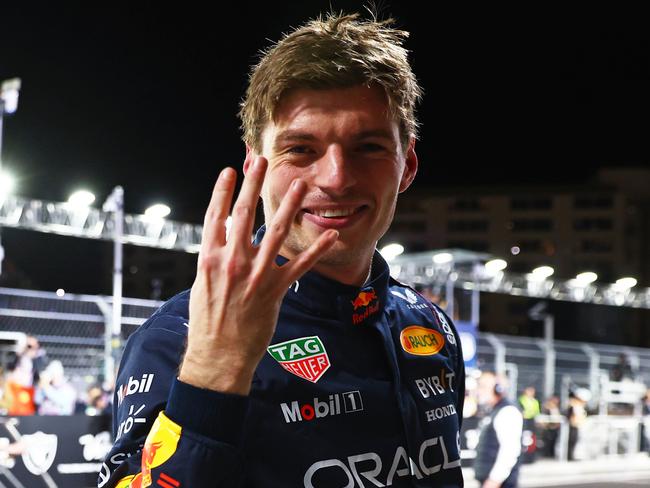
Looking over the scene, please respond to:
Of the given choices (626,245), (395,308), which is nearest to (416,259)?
(395,308)

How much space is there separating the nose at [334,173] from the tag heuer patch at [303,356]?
32cm

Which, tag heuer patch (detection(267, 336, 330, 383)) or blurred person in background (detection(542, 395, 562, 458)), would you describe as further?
blurred person in background (detection(542, 395, 562, 458))

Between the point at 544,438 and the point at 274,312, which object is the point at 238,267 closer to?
the point at 274,312

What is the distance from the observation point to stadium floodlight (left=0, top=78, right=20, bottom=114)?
15.2 m

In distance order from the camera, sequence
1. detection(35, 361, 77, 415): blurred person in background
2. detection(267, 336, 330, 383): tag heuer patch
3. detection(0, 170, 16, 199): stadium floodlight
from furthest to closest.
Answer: detection(0, 170, 16, 199): stadium floodlight < detection(35, 361, 77, 415): blurred person in background < detection(267, 336, 330, 383): tag heuer patch

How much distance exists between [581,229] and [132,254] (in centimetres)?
4992

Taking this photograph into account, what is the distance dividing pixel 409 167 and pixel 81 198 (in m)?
16.3

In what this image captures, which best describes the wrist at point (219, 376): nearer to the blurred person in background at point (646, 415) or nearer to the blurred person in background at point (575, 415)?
the blurred person in background at point (575, 415)

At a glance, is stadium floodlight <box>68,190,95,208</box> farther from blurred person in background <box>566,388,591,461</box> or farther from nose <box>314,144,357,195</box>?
nose <box>314,144,357,195</box>

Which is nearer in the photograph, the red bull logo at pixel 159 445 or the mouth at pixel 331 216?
the red bull logo at pixel 159 445

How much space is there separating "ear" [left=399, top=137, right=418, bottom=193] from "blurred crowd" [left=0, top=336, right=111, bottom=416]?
941 cm

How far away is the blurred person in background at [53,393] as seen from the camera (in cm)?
1183

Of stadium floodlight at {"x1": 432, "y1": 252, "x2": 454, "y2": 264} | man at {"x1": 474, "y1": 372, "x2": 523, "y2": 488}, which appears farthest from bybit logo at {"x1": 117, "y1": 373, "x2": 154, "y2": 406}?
stadium floodlight at {"x1": 432, "y1": 252, "x2": 454, "y2": 264}

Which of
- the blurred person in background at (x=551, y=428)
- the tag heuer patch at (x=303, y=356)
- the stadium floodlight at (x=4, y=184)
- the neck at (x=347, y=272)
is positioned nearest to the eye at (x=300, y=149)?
the neck at (x=347, y=272)
